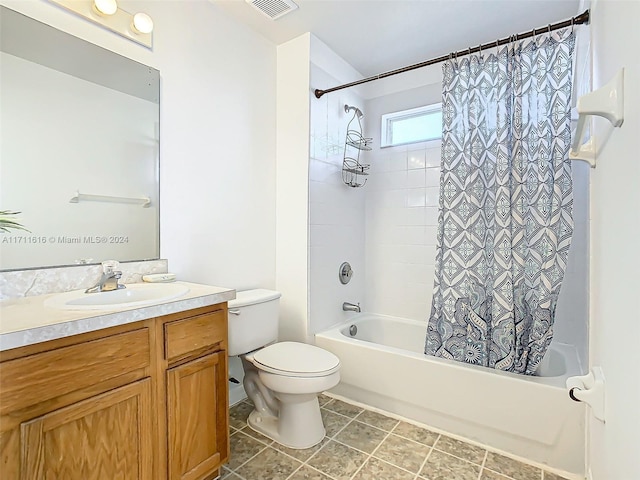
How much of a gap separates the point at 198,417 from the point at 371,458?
88cm

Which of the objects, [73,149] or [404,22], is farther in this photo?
[404,22]

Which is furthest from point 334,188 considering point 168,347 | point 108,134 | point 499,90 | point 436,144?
point 168,347

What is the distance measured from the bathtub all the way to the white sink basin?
1.19m

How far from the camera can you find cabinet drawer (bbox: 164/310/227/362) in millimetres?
1233

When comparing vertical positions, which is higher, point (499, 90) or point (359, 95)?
point (359, 95)

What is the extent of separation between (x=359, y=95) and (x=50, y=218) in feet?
7.77

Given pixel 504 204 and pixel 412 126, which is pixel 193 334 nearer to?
pixel 504 204

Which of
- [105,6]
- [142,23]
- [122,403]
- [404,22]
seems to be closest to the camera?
[122,403]

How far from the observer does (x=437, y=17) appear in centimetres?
203

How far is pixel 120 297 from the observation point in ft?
4.55

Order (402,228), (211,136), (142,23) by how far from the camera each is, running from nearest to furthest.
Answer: (142,23), (211,136), (402,228)

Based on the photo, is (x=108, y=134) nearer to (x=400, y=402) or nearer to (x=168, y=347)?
(x=168, y=347)

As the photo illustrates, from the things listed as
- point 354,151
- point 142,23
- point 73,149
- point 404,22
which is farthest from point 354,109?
point 73,149

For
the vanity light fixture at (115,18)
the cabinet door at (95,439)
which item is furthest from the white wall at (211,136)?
the cabinet door at (95,439)
